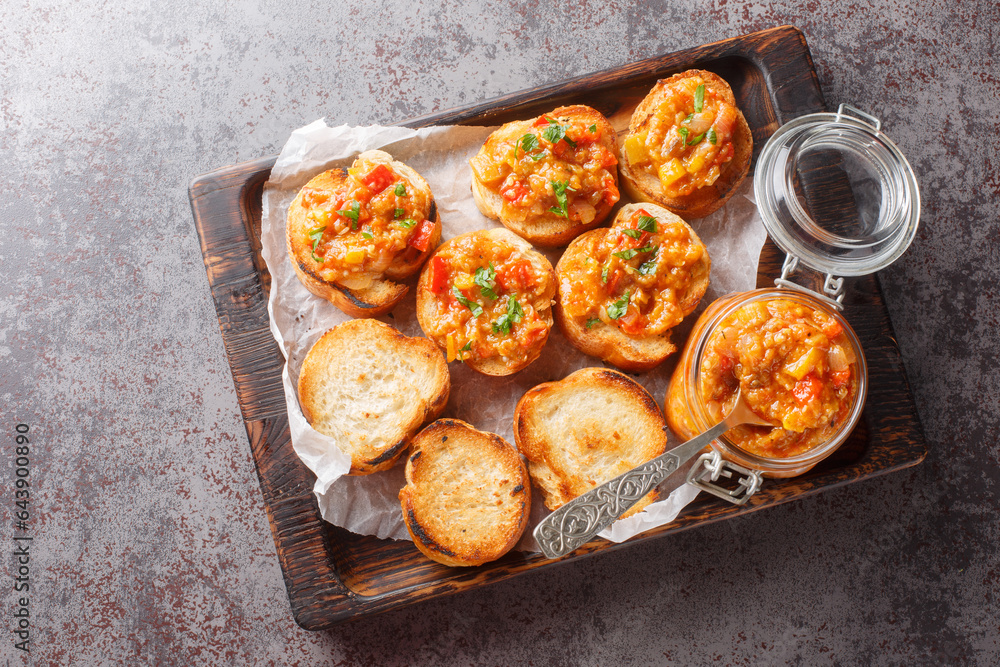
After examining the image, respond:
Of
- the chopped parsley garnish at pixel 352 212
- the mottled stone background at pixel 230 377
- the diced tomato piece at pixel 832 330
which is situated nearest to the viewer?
the diced tomato piece at pixel 832 330

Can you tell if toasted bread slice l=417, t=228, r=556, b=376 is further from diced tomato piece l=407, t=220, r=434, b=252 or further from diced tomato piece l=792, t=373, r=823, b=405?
diced tomato piece l=792, t=373, r=823, b=405

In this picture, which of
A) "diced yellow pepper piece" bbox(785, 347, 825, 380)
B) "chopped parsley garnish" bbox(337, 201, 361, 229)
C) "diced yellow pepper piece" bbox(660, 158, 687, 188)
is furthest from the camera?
"diced yellow pepper piece" bbox(660, 158, 687, 188)

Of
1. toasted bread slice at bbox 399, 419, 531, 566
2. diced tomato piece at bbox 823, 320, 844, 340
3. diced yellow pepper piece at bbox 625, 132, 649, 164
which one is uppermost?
diced yellow pepper piece at bbox 625, 132, 649, 164

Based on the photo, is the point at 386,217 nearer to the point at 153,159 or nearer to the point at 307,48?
the point at 307,48

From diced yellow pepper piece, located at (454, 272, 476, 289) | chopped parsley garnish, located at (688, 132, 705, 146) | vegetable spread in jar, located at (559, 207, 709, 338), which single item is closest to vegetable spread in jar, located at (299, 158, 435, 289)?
diced yellow pepper piece, located at (454, 272, 476, 289)

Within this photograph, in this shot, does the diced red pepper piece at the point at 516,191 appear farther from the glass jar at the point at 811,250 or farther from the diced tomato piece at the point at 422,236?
the glass jar at the point at 811,250

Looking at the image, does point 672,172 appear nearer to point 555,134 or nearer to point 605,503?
point 555,134

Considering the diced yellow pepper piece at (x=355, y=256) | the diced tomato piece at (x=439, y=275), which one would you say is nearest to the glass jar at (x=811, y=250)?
the diced tomato piece at (x=439, y=275)
